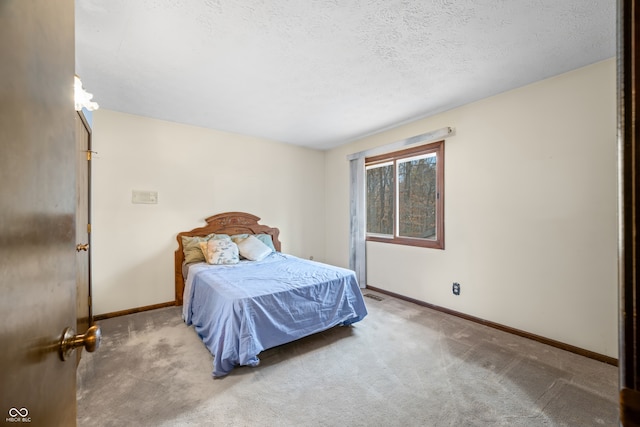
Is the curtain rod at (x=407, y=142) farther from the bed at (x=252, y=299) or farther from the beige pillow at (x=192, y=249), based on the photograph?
the beige pillow at (x=192, y=249)

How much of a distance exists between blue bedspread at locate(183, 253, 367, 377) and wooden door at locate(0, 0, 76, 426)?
55.3 inches

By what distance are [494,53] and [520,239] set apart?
1.69 m

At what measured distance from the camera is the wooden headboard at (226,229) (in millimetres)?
3506

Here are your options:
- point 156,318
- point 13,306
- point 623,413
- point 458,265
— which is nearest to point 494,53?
point 458,265

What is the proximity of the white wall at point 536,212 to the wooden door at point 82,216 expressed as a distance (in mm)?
3418

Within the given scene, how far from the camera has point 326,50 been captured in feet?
6.54

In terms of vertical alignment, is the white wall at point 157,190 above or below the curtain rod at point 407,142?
below

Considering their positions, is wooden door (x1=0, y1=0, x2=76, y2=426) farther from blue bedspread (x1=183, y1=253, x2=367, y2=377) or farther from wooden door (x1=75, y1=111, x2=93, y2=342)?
wooden door (x1=75, y1=111, x2=93, y2=342)

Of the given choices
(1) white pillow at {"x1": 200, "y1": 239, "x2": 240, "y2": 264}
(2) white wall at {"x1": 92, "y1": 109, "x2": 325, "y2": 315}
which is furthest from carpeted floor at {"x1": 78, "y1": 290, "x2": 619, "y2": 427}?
(1) white pillow at {"x1": 200, "y1": 239, "x2": 240, "y2": 264}

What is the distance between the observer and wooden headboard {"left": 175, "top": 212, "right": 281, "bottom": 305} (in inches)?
138

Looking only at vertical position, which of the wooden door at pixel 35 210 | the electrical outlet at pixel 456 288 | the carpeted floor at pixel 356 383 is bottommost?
the carpeted floor at pixel 356 383

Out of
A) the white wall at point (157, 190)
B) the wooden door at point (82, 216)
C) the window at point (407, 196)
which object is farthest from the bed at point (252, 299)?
the window at point (407, 196)

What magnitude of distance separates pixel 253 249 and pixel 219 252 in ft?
1.56
